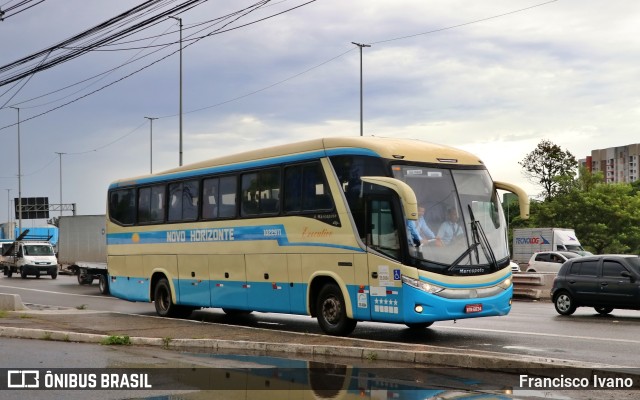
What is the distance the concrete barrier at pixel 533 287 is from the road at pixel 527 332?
449 cm

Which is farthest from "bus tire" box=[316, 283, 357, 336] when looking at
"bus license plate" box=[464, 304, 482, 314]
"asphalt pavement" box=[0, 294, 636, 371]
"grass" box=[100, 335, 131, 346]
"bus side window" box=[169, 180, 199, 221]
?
"bus side window" box=[169, 180, 199, 221]

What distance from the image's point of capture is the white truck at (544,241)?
55594 mm

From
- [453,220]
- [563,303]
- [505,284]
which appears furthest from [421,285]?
[563,303]

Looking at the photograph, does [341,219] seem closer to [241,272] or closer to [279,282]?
[279,282]

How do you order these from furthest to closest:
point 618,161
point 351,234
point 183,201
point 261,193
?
point 618,161 < point 183,201 < point 261,193 < point 351,234

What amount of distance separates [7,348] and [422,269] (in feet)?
22.6

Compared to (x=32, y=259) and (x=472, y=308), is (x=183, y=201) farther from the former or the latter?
(x=32, y=259)

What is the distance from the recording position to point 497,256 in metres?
15.4

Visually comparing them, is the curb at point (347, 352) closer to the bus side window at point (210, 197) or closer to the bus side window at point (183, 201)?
the bus side window at point (210, 197)

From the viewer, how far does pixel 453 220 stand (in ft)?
49.3

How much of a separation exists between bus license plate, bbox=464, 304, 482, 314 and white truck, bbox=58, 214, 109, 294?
24.9 metres

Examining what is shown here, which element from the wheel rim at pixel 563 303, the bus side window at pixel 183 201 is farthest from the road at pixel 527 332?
the bus side window at pixel 183 201

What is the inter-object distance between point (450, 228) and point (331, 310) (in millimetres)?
2816

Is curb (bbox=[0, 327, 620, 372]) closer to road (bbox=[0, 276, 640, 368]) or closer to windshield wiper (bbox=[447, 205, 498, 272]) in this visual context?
road (bbox=[0, 276, 640, 368])
